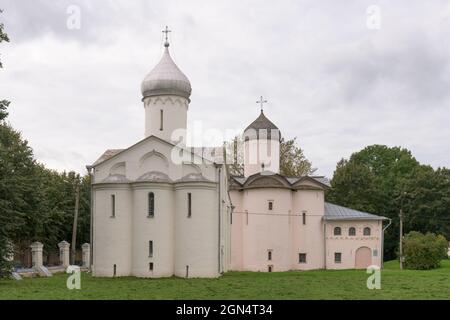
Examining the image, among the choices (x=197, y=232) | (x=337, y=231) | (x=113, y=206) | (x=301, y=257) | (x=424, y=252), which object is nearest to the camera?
(x=197, y=232)

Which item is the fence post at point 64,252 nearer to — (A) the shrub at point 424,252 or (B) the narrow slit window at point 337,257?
(B) the narrow slit window at point 337,257

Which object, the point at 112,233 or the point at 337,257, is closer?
the point at 112,233

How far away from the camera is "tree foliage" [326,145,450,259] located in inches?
2255

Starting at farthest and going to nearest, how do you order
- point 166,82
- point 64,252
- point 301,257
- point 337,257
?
1. point 337,257
2. point 301,257
3. point 64,252
4. point 166,82

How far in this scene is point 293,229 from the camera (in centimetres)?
4325

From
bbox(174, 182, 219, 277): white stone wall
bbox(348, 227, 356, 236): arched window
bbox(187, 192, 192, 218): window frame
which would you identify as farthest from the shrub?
bbox(187, 192, 192, 218): window frame

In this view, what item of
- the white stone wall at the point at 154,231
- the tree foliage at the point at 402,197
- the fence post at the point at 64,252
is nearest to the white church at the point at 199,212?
the white stone wall at the point at 154,231

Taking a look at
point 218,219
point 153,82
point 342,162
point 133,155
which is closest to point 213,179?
point 218,219

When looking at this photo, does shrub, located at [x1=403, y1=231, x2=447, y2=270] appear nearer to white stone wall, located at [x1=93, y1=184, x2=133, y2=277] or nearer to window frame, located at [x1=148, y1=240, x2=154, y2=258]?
window frame, located at [x1=148, y1=240, x2=154, y2=258]

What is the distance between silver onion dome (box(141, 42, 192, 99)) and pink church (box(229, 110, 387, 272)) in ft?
30.6

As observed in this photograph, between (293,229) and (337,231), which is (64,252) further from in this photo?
(337,231)

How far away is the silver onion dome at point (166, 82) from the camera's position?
36.3m

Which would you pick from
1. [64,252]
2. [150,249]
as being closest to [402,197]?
[64,252]

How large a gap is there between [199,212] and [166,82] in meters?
9.13
